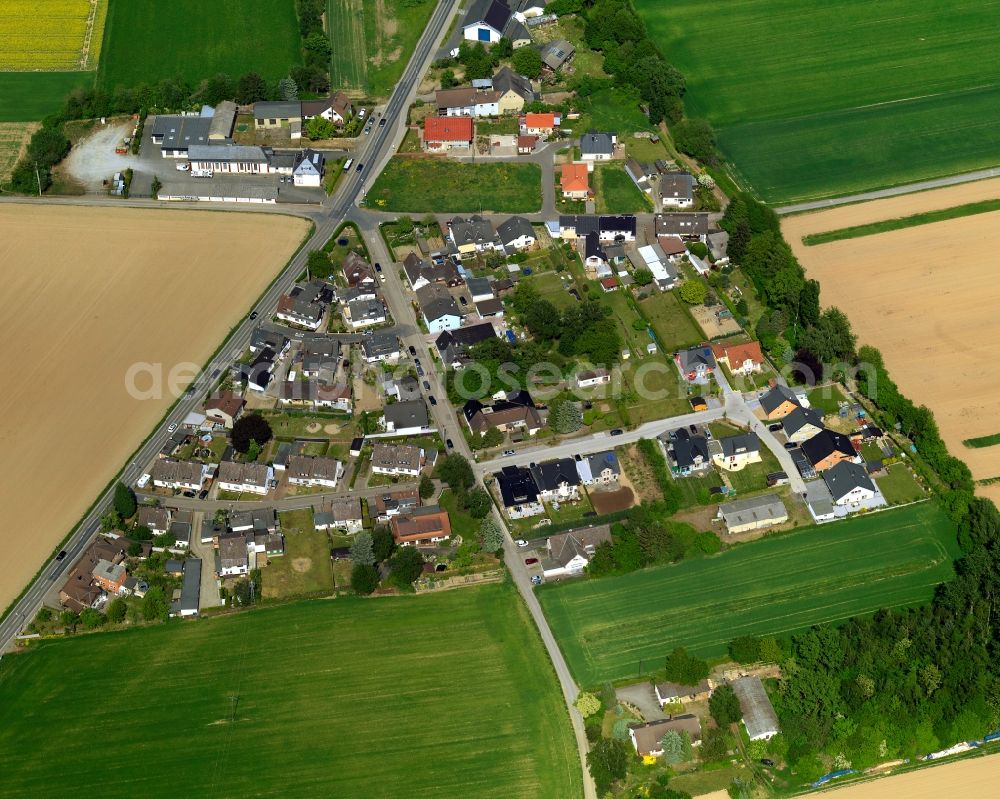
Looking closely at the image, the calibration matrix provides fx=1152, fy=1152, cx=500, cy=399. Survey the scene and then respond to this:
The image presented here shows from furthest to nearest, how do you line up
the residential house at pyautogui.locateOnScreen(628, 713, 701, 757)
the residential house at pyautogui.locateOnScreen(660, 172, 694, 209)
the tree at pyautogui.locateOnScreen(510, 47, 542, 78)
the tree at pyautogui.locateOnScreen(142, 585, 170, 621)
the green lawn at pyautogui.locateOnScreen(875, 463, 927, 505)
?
the tree at pyautogui.locateOnScreen(510, 47, 542, 78) → the residential house at pyautogui.locateOnScreen(660, 172, 694, 209) → the green lawn at pyautogui.locateOnScreen(875, 463, 927, 505) → the tree at pyautogui.locateOnScreen(142, 585, 170, 621) → the residential house at pyautogui.locateOnScreen(628, 713, 701, 757)

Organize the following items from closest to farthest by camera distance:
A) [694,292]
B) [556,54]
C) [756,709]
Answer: [756,709], [694,292], [556,54]

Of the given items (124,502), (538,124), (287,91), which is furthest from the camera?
(287,91)

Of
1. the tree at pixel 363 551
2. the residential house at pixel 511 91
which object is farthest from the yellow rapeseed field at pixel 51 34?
the tree at pixel 363 551

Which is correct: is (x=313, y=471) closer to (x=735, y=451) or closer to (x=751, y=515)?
(x=735, y=451)

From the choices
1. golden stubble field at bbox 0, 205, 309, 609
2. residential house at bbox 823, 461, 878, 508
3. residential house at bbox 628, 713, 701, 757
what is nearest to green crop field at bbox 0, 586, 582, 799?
residential house at bbox 628, 713, 701, 757

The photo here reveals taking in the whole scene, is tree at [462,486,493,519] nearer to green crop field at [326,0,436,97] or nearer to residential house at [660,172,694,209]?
residential house at [660,172,694,209]

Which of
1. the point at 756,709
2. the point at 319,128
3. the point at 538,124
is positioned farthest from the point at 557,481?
the point at 319,128

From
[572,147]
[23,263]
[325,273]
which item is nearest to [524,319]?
[325,273]
